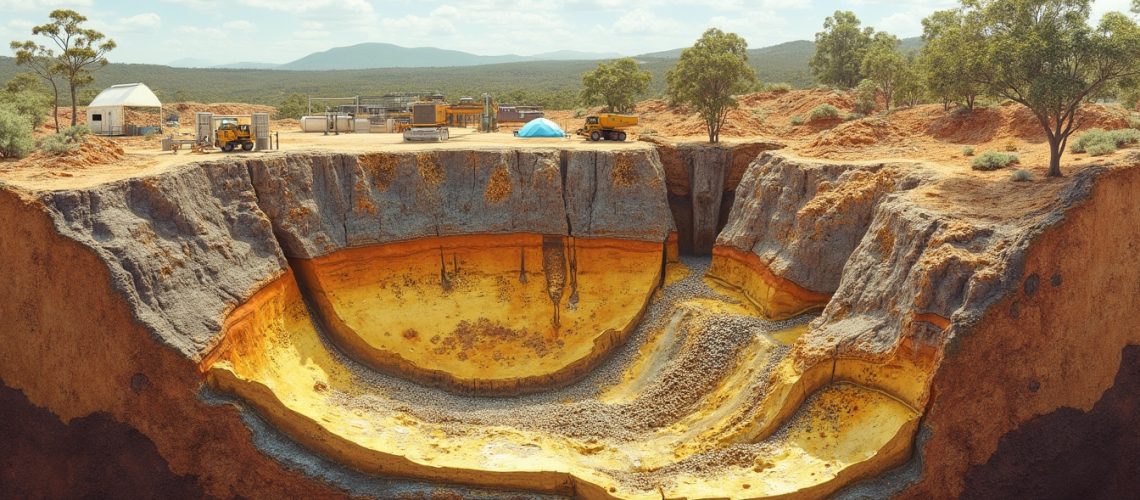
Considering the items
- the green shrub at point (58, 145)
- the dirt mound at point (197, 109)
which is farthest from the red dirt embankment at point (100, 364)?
the dirt mound at point (197, 109)

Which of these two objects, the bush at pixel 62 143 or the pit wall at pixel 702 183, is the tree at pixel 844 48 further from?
the bush at pixel 62 143

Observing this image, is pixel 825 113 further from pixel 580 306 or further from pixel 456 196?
pixel 456 196

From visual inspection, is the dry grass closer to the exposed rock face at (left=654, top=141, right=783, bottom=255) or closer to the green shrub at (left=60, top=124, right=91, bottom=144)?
the exposed rock face at (left=654, top=141, right=783, bottom=255)

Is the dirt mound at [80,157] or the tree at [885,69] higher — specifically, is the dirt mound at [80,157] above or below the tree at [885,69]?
below

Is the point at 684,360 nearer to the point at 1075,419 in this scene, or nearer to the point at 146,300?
the point at 1075,419

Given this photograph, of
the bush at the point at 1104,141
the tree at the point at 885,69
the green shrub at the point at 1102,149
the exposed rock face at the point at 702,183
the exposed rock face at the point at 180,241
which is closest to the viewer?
the exposed rock face at the point at 180,241

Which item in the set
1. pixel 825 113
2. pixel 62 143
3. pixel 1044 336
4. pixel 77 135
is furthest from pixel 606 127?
pixel 1044 336
